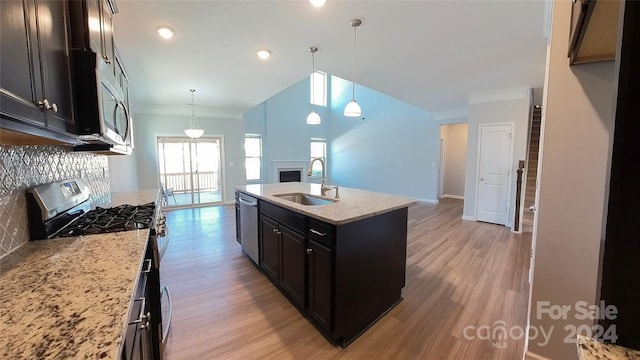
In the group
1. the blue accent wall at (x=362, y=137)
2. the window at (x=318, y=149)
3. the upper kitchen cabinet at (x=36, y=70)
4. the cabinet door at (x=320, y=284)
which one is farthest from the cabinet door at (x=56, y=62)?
the window at (x=318, y=149)

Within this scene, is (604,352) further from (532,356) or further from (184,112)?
(184,112)

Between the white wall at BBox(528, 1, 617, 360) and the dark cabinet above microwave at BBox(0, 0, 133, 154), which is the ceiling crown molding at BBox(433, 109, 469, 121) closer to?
the white wall at BBox(528, 1, 617, 360)

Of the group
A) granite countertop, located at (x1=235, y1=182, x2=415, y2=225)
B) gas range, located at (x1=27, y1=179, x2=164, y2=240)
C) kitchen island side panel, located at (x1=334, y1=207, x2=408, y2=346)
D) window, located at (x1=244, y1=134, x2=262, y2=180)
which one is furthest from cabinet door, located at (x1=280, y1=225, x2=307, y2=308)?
window, located at (x1=244, y1=134, x2=262, y2=180)

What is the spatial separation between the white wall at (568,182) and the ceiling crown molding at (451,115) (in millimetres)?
5415

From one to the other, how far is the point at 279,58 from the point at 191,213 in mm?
4302

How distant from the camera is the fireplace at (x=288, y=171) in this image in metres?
8.82

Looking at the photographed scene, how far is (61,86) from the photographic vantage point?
3.20 ft

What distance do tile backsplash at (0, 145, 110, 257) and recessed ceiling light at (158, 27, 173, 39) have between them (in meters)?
1.54

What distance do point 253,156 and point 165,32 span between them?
6.05 m

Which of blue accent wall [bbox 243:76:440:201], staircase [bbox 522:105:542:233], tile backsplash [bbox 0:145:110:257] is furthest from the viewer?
blue accent wall [bbox 243:76:440:201]

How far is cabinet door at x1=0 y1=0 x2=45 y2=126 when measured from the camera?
681 mm

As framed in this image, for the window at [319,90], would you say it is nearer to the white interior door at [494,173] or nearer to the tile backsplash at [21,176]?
the white interior door at [494,173]

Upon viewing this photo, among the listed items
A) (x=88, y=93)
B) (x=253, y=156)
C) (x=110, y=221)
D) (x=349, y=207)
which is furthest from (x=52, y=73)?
(x=253, y=156)

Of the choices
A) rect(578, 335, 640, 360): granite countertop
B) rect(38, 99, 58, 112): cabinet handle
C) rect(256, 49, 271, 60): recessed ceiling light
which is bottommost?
rect(578, 335, 640, 360): granite countertop
